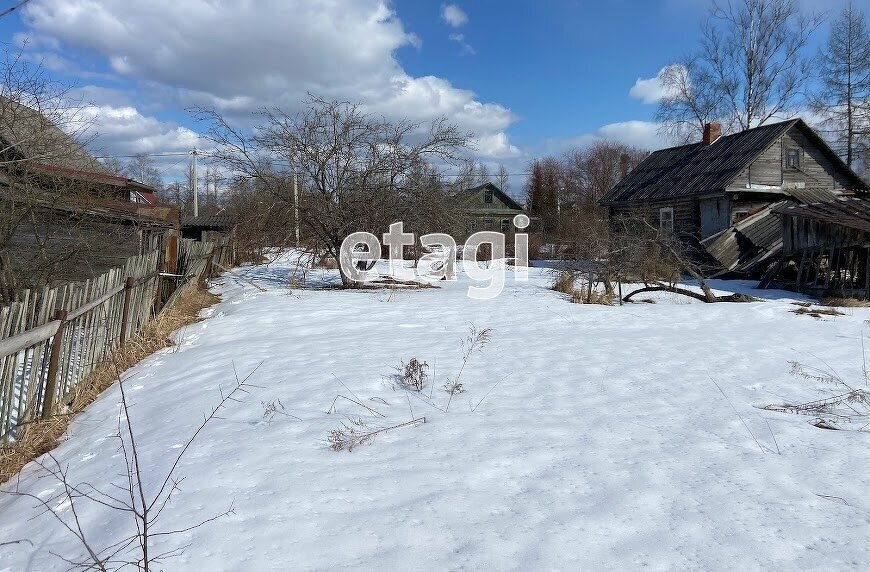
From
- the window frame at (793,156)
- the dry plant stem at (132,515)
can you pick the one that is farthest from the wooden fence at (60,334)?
the window frame at (793,156)

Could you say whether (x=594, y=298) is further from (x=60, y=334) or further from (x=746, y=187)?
(x=746, y=187)

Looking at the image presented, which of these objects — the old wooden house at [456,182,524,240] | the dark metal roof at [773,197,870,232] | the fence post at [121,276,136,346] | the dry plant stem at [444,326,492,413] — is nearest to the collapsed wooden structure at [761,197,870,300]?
the dark metal roof at [773,197,870,232]

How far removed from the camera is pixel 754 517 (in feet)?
9.10

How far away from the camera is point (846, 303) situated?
40.8ft

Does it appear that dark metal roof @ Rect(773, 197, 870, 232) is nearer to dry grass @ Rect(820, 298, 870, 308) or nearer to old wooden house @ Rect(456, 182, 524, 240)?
dry grass @ Rect(820, 298, 870, 308)

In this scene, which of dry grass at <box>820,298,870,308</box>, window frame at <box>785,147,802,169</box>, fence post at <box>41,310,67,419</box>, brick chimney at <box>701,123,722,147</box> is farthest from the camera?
brick chimney at <box>701,123,722,147</box>

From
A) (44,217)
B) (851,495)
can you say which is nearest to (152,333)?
(44,217)

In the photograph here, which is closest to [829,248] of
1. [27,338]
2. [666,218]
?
[666,218]

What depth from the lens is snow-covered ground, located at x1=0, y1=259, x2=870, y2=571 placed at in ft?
8.52

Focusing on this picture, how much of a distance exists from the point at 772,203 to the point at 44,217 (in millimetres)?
22338

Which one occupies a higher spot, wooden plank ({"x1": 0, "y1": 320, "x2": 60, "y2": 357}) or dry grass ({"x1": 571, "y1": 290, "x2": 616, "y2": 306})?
wooden plank ({"x1": 0, "y1": 320, "x2": 60, "y2": 357})

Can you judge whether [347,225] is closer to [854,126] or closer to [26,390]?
[26,390]

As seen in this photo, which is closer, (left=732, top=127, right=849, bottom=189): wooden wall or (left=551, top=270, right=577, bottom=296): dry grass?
(left=551, top=270, right=577, bottom=296): dry grass

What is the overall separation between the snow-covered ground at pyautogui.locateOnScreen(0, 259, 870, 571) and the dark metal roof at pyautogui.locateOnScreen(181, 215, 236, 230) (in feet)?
55.1
